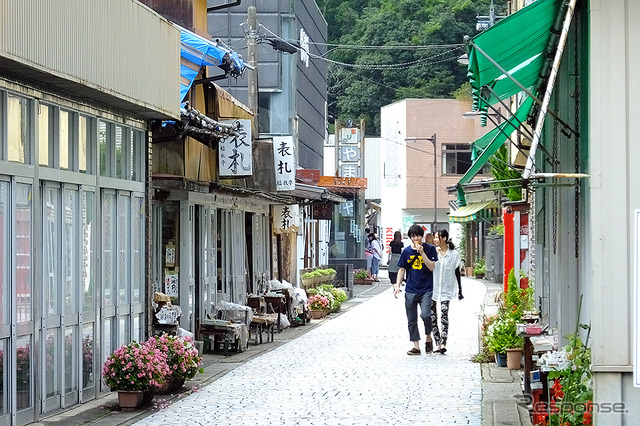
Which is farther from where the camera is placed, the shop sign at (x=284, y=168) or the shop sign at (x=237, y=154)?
the shop sign at (x=284, y=168)

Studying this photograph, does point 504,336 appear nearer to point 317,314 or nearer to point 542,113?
point 542,113

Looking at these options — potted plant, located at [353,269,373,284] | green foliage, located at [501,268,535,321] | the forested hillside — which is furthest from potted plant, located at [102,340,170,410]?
the forested hillside

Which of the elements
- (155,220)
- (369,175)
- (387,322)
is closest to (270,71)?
(387,322)

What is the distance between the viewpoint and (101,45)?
39.7 ft

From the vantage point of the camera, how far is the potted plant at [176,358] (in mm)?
13297

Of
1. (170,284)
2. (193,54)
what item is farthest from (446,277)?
(193,54)

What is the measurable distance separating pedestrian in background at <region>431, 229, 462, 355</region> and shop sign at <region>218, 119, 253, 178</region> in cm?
415

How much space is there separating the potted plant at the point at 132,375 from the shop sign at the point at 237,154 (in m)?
8.32

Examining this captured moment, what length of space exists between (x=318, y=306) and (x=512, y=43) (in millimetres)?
18748

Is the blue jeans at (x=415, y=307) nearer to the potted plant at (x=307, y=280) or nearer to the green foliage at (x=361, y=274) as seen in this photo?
the potted plant at (x=307, y=280)

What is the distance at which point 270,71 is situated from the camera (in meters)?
37.2

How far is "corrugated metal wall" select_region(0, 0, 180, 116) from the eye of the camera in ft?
32.2

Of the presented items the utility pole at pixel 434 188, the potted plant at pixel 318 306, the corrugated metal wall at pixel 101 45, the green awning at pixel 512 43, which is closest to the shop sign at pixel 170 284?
the corrugated metal wall at pixel 101 45

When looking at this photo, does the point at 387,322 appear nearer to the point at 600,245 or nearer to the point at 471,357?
the point at 471,357
